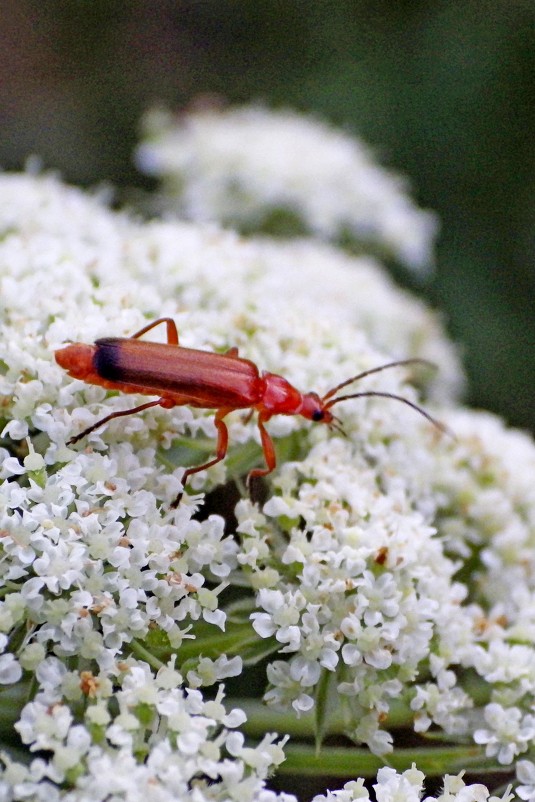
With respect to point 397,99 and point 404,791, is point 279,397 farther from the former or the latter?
point 397,99

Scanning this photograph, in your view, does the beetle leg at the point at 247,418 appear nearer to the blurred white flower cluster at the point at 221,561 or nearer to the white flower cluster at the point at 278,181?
the blurred white flower cluster at the point at 221,561

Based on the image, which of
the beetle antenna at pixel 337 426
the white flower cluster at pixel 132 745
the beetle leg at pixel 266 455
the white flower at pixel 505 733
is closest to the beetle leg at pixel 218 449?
the beetle leg at pixel 266 455

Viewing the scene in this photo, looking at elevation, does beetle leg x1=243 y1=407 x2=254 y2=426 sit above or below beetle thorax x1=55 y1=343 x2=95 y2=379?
above

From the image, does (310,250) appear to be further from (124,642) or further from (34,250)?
(124,642)

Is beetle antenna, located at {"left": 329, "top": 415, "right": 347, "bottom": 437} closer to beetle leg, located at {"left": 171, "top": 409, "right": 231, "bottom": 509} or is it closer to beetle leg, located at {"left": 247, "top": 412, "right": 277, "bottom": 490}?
beetle leg, located at {"left": 247, "top": 412, "right": 277, "bottom": 490}

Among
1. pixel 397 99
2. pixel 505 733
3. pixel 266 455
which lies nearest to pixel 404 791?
pixel 505 733

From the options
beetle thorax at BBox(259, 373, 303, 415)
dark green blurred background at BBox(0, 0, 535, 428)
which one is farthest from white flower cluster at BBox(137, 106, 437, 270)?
beetle thorax at BBox(259, 373, 303, 415)
